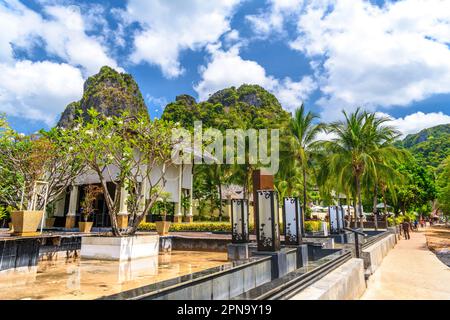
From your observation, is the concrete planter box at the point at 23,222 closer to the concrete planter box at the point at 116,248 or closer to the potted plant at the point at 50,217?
the concrete planter box at the point at 116,248

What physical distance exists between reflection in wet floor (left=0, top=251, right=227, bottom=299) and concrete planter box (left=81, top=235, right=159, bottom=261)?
0.81 feet

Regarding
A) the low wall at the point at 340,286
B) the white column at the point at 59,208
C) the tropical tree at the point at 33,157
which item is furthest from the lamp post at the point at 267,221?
the white column at the point at 59,208

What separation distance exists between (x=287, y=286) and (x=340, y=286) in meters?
0.98

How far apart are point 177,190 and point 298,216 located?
47.7 ft

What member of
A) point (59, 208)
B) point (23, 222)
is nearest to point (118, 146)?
point (23, 222)

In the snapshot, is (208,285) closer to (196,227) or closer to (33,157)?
(33,157)

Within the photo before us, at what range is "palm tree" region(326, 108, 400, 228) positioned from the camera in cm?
1744

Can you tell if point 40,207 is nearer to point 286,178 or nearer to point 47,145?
point 47,145

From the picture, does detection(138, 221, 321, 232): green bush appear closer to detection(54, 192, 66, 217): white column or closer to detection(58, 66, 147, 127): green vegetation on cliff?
detection(54, 192, 66, 217): white column

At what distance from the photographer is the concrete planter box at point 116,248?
8.45 m

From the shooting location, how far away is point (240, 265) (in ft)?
14.5

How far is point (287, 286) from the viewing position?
3.41m

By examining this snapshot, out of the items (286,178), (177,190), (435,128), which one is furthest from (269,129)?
(435,128)

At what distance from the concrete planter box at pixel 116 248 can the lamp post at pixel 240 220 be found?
2.77 m
